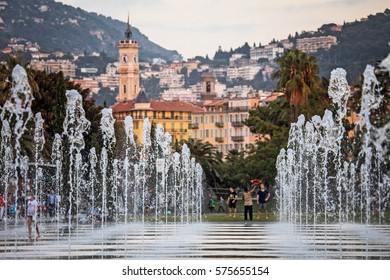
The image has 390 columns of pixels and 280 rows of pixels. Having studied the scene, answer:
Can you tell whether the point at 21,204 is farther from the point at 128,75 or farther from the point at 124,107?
the point at 128,75

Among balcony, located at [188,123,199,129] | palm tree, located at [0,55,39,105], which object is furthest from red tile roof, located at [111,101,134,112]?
palm tree, located at [0,55,39,105]

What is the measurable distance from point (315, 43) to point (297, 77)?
5.43 feet

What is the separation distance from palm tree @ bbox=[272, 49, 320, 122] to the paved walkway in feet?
78.0

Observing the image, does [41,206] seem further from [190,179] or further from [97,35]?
[97,35]

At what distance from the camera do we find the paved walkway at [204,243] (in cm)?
1931

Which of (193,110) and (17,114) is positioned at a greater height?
(17,114)

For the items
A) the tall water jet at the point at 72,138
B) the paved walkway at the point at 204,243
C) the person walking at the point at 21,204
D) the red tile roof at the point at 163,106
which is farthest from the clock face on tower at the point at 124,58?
the paved walkway at the point at 204,243

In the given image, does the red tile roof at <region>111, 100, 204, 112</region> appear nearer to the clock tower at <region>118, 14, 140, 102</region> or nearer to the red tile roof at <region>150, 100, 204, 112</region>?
the red tile roof at <region>150, 100, 204, 112</region>

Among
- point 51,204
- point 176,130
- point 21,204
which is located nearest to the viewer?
point 51,204

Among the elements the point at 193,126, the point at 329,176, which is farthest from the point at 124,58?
the point at 329,176

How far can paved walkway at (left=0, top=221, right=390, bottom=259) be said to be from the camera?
19.3 metres

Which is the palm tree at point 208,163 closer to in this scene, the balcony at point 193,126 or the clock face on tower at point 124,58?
the balcony at point 193,126

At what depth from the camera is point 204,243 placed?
72.1 feet

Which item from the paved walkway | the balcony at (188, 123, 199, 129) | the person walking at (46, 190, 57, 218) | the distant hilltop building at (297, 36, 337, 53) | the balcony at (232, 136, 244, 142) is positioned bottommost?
the balcony at (232, 136, 244, 142)
